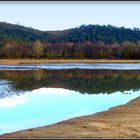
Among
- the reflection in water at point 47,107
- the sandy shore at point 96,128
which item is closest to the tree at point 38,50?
the reflection in water at point 47,107

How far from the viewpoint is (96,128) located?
555 inches

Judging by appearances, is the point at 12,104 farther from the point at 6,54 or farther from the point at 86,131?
the point at 6,54

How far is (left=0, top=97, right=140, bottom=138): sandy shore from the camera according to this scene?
41.8 feet

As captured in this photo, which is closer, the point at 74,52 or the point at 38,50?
the point at 38,50

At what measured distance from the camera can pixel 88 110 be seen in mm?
20031

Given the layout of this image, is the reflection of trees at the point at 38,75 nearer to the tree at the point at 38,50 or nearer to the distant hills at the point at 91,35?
the tree at the point at 38,50

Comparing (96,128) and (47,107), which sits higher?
(96,128)

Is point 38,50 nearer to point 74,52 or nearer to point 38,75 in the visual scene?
point 74,52

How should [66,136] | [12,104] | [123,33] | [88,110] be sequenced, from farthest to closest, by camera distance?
[123,33] → [12,104] → [88,110] → [66,136]

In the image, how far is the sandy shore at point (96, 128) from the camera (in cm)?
1273

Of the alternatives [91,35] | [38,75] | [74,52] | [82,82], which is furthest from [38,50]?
[82,82]

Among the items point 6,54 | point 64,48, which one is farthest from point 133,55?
point 6,54

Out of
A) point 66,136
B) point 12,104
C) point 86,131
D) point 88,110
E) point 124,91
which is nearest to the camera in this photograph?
point 66,136

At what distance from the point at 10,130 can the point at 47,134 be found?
94.7 inches
